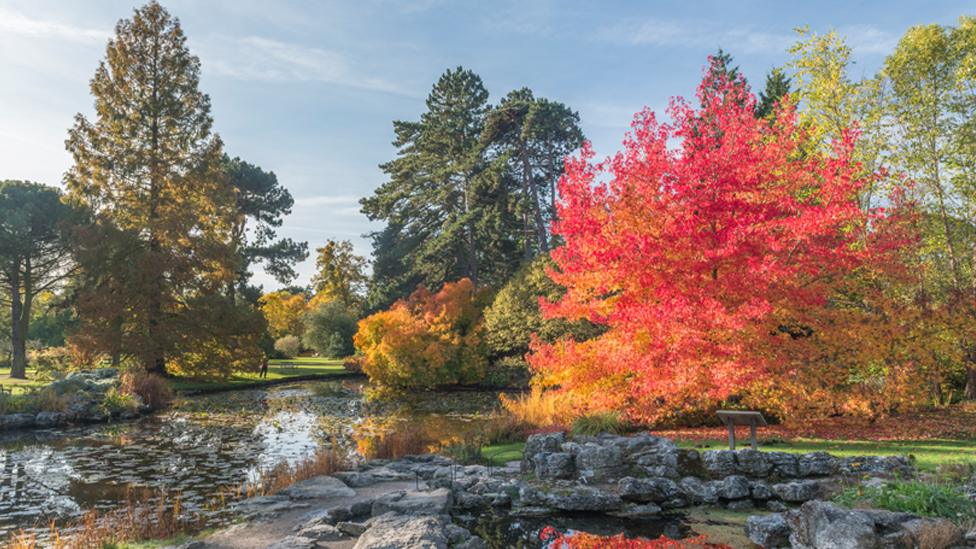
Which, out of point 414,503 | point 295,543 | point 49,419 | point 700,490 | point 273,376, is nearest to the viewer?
point 295,543

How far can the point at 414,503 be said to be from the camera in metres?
7.74

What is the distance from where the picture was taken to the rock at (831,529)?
5.54m

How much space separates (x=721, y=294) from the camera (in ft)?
37.1

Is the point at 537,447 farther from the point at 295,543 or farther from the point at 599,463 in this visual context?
the point at 295,543

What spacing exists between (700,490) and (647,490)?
2.65 ft

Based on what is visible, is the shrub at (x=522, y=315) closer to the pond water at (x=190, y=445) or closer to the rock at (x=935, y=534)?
the pond water at (x=190, y=445)

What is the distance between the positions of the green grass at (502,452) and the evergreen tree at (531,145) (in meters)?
22.4

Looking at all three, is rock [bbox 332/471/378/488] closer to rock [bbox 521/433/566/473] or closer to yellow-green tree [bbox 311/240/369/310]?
rock [bbox 521/433/566/473]

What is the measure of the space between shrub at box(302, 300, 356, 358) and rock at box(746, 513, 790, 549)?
37846mm

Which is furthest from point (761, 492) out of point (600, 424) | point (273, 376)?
point (273, 376)

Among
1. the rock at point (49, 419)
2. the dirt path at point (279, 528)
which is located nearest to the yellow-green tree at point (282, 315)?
the rock at point (49, 419)

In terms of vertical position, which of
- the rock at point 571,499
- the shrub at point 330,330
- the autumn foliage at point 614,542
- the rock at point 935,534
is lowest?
the autumn foliage at point 614,542

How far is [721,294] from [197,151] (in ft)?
89.1

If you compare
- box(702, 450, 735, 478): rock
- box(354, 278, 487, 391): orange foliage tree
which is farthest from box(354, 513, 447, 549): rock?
box(354, 278, 487, 391): orange foliage tree
